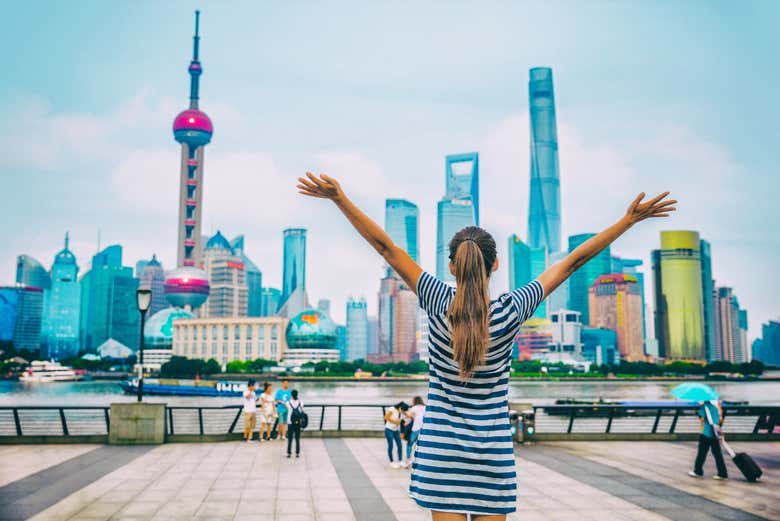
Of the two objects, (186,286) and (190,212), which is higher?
(190,212)

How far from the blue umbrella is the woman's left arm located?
41.6 ft

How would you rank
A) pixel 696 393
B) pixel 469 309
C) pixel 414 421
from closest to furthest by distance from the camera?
pixel 469 309
pixel 414 421
pixel 696 393

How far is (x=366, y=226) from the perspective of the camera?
2.95 metres

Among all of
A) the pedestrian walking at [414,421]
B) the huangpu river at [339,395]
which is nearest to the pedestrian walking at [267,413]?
the pedestrian walking at [414,421]

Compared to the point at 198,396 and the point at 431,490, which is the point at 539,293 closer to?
the point at 431,490

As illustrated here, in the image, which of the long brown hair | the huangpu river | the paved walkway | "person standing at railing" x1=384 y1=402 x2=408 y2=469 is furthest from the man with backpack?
the huangpu river

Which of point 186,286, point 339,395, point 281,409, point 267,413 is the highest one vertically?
point 186,286

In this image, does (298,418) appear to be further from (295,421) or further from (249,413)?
(249,413)

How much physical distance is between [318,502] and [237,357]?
547ft

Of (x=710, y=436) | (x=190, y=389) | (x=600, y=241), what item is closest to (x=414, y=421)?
(x=710, y=436)

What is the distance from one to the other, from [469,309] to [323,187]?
A: 90 cm

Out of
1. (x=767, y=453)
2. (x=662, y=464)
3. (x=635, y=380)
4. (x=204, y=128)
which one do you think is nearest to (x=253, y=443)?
(x=662, y=464)

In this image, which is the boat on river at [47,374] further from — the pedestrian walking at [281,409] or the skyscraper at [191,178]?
the pedestrian walking at [281,409]

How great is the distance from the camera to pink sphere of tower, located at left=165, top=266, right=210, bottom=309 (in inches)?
6624
